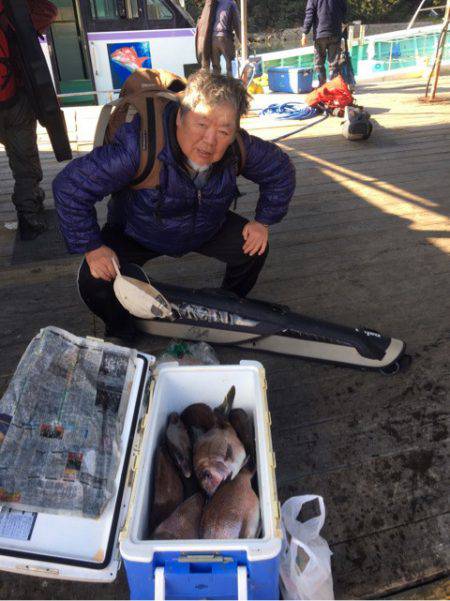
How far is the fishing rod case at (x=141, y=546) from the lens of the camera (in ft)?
4.04

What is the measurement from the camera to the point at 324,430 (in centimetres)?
211

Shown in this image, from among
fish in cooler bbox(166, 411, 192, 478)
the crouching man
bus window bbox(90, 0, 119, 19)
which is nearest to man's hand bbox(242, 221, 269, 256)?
the crouching man

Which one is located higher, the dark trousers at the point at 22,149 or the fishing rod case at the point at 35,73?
the fishing rod case at the point at 35,73

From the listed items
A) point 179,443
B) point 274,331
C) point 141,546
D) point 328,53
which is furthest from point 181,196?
point 328,53

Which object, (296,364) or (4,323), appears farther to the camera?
(4,323)

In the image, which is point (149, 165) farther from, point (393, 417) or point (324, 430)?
point (393, 417)

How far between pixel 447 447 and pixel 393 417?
0.26 m

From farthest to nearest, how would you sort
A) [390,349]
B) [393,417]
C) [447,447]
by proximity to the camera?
[390,349]
[393,417]
[447,447]

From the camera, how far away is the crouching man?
2.16 metres

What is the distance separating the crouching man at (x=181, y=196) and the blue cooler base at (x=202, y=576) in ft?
4.90

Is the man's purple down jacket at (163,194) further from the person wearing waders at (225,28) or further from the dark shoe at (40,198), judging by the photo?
the person wearing waders at (225,28)

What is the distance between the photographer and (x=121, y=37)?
Answer: 9.55m

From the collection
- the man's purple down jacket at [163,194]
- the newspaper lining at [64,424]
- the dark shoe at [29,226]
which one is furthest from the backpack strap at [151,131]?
the dark shoe at [29,226]

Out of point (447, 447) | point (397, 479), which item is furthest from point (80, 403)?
point (447, 447)
